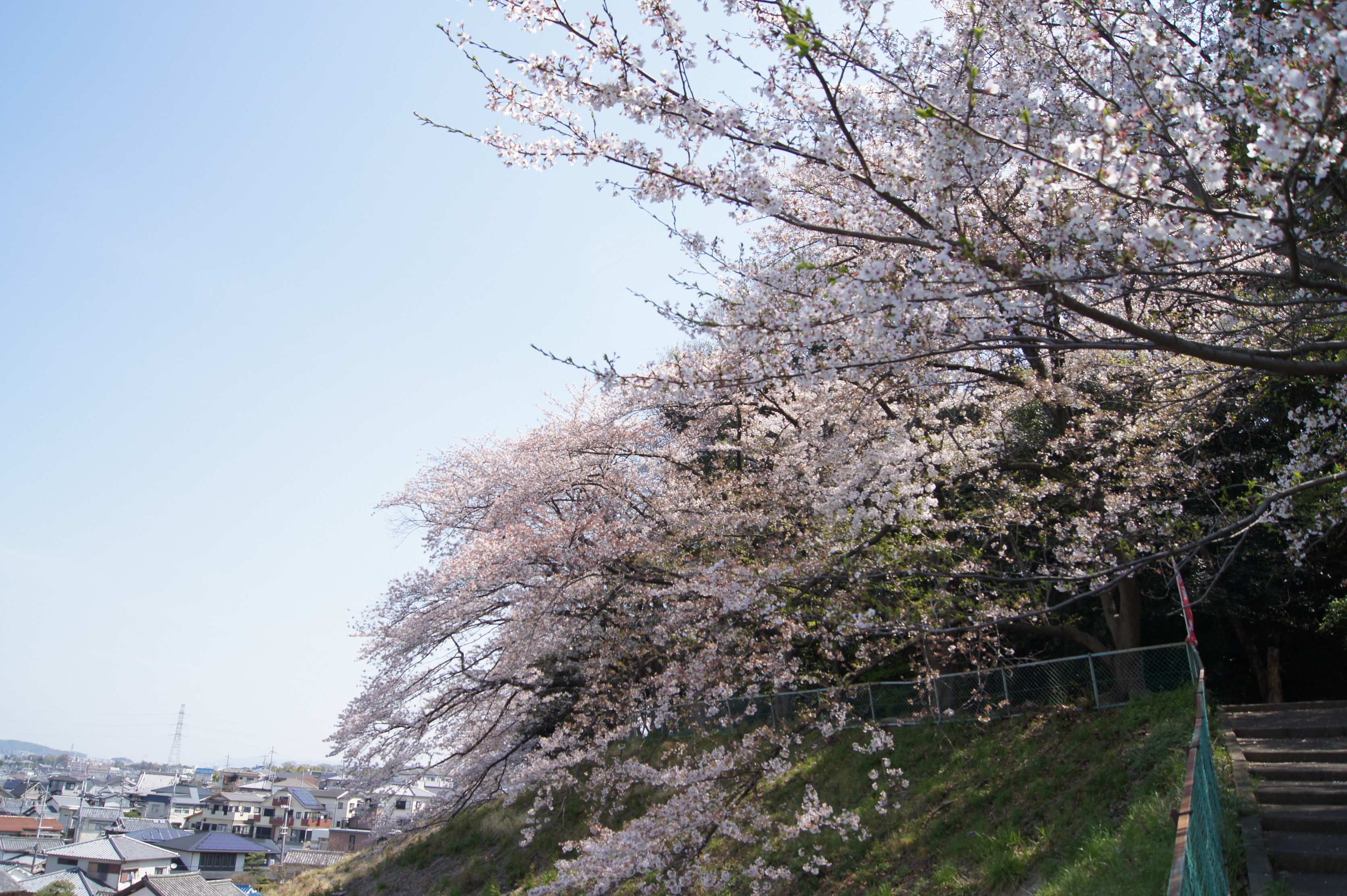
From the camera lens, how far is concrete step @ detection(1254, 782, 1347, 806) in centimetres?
642

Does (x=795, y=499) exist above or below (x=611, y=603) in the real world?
above

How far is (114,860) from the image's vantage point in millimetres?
38531

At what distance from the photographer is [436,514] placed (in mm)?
16328

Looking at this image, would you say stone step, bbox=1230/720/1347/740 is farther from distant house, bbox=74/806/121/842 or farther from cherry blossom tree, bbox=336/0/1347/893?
distant house, bbox=74/806/121/842

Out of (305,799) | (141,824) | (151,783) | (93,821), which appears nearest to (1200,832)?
(305,799)

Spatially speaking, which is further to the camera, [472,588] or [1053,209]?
[472,588]

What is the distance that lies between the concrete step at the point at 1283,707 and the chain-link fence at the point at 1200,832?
4833 mm

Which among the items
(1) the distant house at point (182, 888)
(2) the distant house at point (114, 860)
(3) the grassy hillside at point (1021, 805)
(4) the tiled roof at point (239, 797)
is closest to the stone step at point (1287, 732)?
(3) the grassy hillside at point (1021, 805)

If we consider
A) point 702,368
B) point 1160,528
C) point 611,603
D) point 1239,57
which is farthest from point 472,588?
point 1239,57

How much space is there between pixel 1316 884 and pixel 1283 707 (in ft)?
19.3

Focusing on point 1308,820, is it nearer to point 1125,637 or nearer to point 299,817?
point 1125,637

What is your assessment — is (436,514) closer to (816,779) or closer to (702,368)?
(816,779)

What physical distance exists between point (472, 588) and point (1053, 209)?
9659 millimetres

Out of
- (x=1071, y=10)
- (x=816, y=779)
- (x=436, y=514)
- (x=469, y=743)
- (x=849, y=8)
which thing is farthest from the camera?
(x=436, y=514)
